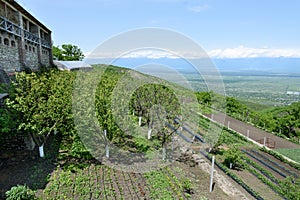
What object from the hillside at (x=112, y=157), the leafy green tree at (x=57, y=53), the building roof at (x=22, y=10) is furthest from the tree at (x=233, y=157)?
the leafy green tree at (x=57, y=53)

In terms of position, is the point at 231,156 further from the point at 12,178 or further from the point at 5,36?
the point at 5,36

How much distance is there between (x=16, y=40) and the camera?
16016 millimetres

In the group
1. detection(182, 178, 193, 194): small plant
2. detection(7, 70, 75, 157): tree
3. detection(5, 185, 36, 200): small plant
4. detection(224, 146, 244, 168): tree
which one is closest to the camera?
detection(5, 185, 36, 200): small plant

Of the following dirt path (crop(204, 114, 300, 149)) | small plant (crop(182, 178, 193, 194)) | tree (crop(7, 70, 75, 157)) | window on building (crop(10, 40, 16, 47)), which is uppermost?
window on building (crop(10, 40, 16, 47))

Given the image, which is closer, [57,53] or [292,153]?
[292,153]

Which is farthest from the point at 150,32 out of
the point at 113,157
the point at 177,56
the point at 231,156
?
the point at 231,156

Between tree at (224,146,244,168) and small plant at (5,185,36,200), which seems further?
tree at (224,146,244,168)

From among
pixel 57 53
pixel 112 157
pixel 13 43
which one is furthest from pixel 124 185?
pixel 57 53

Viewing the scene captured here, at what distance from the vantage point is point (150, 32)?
33.9 ft

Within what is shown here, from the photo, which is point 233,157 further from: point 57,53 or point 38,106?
point 57,53

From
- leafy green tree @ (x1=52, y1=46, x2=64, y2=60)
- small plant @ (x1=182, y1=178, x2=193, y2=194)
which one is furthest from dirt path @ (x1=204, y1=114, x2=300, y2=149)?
leafy green tree @ (x1=52, y1=46, x2=64, y2=60)

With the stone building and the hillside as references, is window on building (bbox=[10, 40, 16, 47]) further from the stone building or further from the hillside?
the hillside

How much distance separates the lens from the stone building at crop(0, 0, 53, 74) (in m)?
13.8

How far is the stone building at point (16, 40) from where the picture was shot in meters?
13.8
